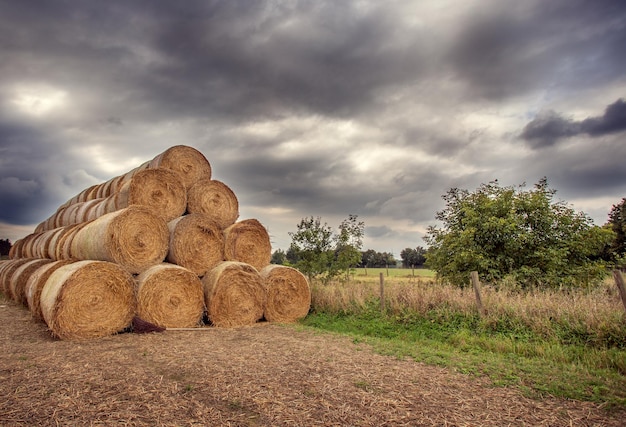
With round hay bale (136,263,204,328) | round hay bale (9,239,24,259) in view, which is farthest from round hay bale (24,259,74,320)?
round hay bale (9,239,24,259)

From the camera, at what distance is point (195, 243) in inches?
418

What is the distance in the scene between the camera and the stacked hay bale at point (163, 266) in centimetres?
850

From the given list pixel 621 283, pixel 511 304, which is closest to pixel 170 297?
pixel 511 304

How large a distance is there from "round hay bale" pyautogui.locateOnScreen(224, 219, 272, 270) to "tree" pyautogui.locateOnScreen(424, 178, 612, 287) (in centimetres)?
741

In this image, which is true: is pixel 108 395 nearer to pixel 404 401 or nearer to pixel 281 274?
pixel 404 401

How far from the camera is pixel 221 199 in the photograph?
40.3ft

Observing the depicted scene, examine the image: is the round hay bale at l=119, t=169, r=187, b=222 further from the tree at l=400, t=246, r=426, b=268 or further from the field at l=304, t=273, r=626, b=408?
the tree at l=400, t=246, r=426, b=268

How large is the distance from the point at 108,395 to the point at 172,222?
6699 millimetres

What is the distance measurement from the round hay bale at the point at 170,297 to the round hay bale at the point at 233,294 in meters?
0.32

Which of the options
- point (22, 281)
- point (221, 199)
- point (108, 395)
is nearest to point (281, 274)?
point (221, 199)

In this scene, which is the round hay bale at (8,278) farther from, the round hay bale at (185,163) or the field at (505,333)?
the field at (505,333)

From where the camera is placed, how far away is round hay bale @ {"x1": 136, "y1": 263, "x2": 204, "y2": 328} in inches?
360

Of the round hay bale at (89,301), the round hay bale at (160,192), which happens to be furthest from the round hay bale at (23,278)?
the round hay bale at (89,301)

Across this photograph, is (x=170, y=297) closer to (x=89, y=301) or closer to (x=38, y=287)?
(x=89, y=301)
